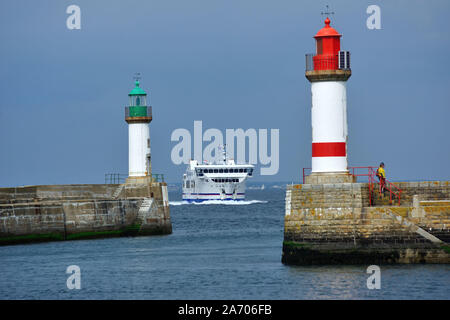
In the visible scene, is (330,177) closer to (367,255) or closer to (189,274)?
(367,255)

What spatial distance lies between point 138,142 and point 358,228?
20.5m

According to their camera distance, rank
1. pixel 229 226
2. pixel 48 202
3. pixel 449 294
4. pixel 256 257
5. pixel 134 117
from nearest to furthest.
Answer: pixel 449 294 → pixel 256 257 → pixel 48 202 → pixel 134 117 → pixel 229 226

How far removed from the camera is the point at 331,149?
2631cm

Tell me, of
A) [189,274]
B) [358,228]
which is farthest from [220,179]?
[358,228]

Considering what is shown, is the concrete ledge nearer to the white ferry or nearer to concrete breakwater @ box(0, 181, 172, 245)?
concrete breakwater @ box(0, 181, 172, 245)

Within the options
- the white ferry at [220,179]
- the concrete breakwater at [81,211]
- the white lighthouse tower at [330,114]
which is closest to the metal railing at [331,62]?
the white lighthouse tower at [330,114]

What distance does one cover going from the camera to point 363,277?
24281 millimetres

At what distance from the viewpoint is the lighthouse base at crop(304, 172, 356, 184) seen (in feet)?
86.0

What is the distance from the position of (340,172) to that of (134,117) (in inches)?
777

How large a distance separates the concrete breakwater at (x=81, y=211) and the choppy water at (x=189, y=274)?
28.6 inches

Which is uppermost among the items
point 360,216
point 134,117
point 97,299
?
point 134,117
